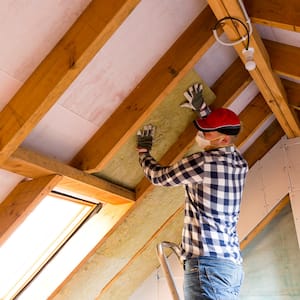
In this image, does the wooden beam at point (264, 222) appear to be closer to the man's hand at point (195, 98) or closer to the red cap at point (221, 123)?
the man's hand at point (195, 98)

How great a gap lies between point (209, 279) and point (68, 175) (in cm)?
87

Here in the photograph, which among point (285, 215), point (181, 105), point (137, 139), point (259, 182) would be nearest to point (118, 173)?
point (137, 139)

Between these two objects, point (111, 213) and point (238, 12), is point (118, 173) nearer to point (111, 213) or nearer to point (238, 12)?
point (111, 213)

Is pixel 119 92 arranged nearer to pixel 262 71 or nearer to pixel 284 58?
pixel 262 71

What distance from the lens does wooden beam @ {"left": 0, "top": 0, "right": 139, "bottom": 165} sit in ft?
4.51

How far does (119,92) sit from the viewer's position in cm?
199

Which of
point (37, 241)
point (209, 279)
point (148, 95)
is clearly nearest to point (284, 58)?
point (148, 95)

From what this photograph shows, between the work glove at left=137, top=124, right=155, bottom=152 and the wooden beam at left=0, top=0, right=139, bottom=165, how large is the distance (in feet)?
2.93

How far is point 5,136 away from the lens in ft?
4.80

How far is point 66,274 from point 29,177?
1.14 m

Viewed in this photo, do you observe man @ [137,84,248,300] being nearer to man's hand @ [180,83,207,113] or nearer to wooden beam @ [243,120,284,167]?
man's hand @ [180,83,207,113]

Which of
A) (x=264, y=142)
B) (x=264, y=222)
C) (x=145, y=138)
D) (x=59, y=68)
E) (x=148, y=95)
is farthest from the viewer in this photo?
(x=264, y=142)

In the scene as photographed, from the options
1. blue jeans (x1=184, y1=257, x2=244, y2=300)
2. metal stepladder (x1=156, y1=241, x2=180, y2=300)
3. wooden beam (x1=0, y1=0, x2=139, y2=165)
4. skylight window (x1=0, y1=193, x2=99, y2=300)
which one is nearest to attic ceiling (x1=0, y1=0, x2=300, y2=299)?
wooden beam (x1=0, y1=0, x2=139, y2=165)

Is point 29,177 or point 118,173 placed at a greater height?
point 118,173
